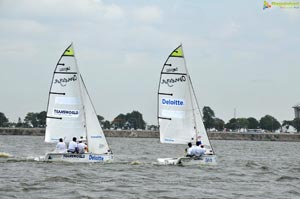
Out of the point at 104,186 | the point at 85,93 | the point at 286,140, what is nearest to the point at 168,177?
the point at 104,186

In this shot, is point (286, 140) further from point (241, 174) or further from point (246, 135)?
point (241, 174)

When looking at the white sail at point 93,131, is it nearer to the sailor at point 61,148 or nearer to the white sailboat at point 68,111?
the white sailboat at point 68,111

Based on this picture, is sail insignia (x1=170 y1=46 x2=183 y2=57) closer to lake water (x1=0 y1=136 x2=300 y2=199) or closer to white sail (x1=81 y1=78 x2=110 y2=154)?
white sail (x1=81 y1=78 x2=110 y2=154)

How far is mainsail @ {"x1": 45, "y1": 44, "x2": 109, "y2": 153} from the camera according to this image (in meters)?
49.3

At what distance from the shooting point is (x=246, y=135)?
197875 mm

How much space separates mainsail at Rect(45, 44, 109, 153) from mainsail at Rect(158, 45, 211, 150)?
4202 mm

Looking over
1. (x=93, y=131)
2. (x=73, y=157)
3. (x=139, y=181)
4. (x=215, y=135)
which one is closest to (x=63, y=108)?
(x=93, y=131)

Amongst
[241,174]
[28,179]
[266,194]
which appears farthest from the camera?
[241,174]

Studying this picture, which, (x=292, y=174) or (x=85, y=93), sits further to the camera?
(x=85, y=93)

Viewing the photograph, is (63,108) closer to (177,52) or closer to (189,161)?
(177,52)

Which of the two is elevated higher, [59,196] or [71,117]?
[71,117]

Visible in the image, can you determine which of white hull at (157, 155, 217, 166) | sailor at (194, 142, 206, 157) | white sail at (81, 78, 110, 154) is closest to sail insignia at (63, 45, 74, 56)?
white sail at (81, 78, 110, 154)

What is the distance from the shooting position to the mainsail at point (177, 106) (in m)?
48.2

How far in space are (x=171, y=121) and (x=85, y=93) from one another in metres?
6.04
